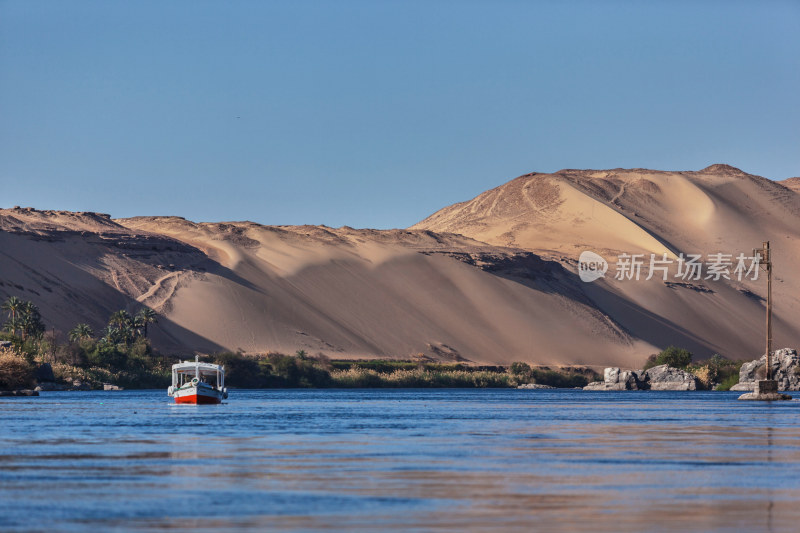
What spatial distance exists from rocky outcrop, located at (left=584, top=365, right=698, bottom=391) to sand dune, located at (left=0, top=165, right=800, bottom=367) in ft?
113

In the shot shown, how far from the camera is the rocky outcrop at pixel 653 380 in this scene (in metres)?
101

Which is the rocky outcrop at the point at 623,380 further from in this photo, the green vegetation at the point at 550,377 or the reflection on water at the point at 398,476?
the reflection on water at the point at 398,476

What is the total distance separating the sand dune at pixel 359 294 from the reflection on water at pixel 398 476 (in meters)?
89.4

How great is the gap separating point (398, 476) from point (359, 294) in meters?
126

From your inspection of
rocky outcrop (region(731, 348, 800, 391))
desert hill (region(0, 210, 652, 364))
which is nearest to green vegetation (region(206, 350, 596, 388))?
desert hill (region(0, 210, 652, 364))

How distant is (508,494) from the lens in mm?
19141

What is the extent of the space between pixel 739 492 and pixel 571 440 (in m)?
12.8

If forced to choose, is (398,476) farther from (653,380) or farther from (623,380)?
(653,380)

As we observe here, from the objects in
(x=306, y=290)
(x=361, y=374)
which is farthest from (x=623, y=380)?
(x=306, y=290)

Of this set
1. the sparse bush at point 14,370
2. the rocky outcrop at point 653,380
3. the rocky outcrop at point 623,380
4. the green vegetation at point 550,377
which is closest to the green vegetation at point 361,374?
the green vegetation at point 550,377

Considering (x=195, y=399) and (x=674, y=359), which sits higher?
(x=674, y=359)

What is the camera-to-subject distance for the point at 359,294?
5832 inches

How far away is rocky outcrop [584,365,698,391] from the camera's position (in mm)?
100581

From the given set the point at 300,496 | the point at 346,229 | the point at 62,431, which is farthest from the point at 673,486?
the point at 346,229
